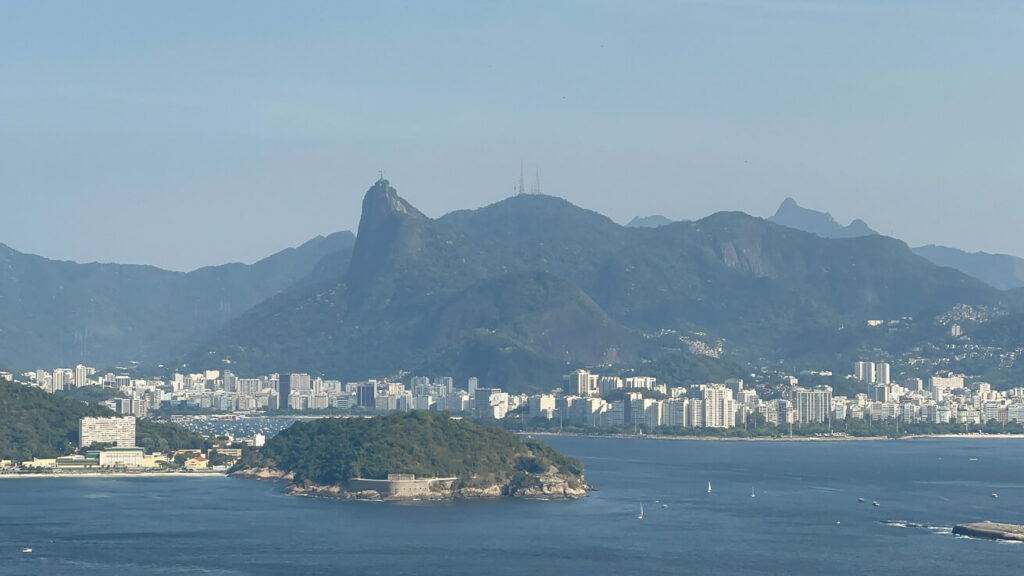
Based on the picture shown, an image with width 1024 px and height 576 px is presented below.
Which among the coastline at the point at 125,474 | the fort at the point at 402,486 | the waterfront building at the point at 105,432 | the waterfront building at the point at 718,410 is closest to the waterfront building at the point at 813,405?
the waterfront building at the point at 718,410

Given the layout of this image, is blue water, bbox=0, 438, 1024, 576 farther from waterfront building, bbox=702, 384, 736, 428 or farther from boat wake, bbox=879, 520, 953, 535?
waterfront building, bbox=702, 384, 736, 428

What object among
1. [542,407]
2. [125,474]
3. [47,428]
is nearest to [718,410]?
[542,407]

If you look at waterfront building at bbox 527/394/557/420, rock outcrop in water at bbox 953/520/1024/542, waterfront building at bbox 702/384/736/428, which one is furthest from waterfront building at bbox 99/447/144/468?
waterfront building at bbox 702/384/736/428

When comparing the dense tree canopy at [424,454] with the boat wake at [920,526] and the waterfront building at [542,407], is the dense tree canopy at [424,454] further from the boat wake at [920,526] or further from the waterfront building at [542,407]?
the waterfront building at [542,407]

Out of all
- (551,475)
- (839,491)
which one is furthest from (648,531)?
(839,491)

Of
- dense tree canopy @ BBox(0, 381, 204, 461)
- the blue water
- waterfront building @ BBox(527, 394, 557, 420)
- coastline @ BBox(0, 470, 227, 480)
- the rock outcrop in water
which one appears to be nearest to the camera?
the blue water

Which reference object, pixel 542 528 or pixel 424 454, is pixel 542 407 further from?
pixel 542 528
